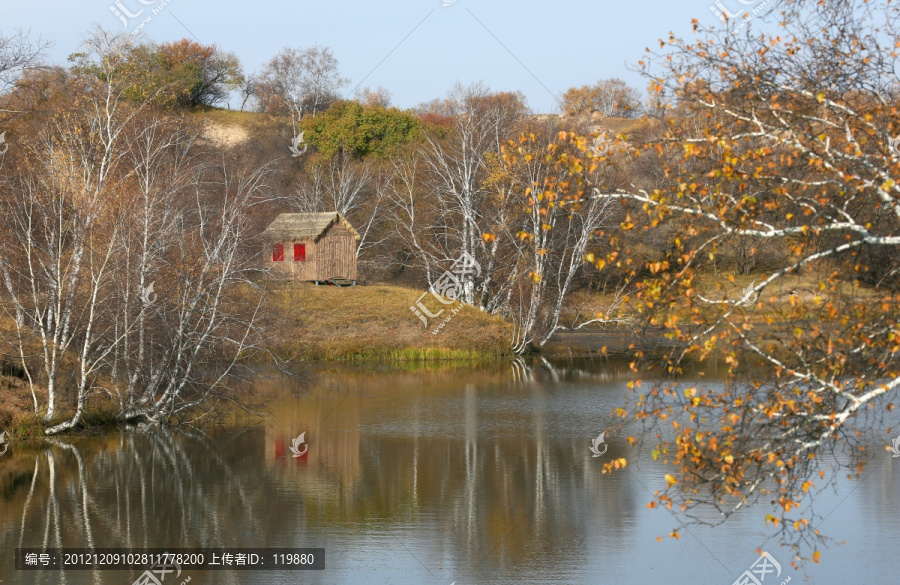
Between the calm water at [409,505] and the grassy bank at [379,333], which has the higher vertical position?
the grassy bank at [379,333]

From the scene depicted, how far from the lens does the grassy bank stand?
3516 centimetres

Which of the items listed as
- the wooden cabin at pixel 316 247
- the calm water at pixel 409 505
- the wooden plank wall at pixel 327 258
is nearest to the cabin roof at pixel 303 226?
the wooden cabin at pixel 316 247

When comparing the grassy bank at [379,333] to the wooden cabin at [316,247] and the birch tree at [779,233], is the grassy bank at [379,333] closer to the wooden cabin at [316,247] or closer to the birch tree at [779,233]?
the wooden cabin at [316,247]

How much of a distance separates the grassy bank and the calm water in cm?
1210

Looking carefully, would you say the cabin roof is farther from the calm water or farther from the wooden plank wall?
the calm water

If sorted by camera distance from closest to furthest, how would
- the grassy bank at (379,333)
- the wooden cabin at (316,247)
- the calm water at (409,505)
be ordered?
the calm water at (409,505) < the grassy bank at (379,333) < the wooden cabin at (316,247)

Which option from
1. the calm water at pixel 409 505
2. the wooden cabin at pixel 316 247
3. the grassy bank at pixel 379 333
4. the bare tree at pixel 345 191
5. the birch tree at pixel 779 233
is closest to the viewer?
the birch tree at pixel 779 233

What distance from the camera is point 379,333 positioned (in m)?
36.6

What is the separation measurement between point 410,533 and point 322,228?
105 feet

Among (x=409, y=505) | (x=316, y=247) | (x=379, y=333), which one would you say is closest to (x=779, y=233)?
(x=409, y=505)

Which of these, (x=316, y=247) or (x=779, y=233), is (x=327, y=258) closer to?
(x=316, y=247)

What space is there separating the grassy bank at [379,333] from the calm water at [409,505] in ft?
39.7

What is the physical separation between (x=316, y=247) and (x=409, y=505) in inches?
1198

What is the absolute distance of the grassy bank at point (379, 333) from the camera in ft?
115
